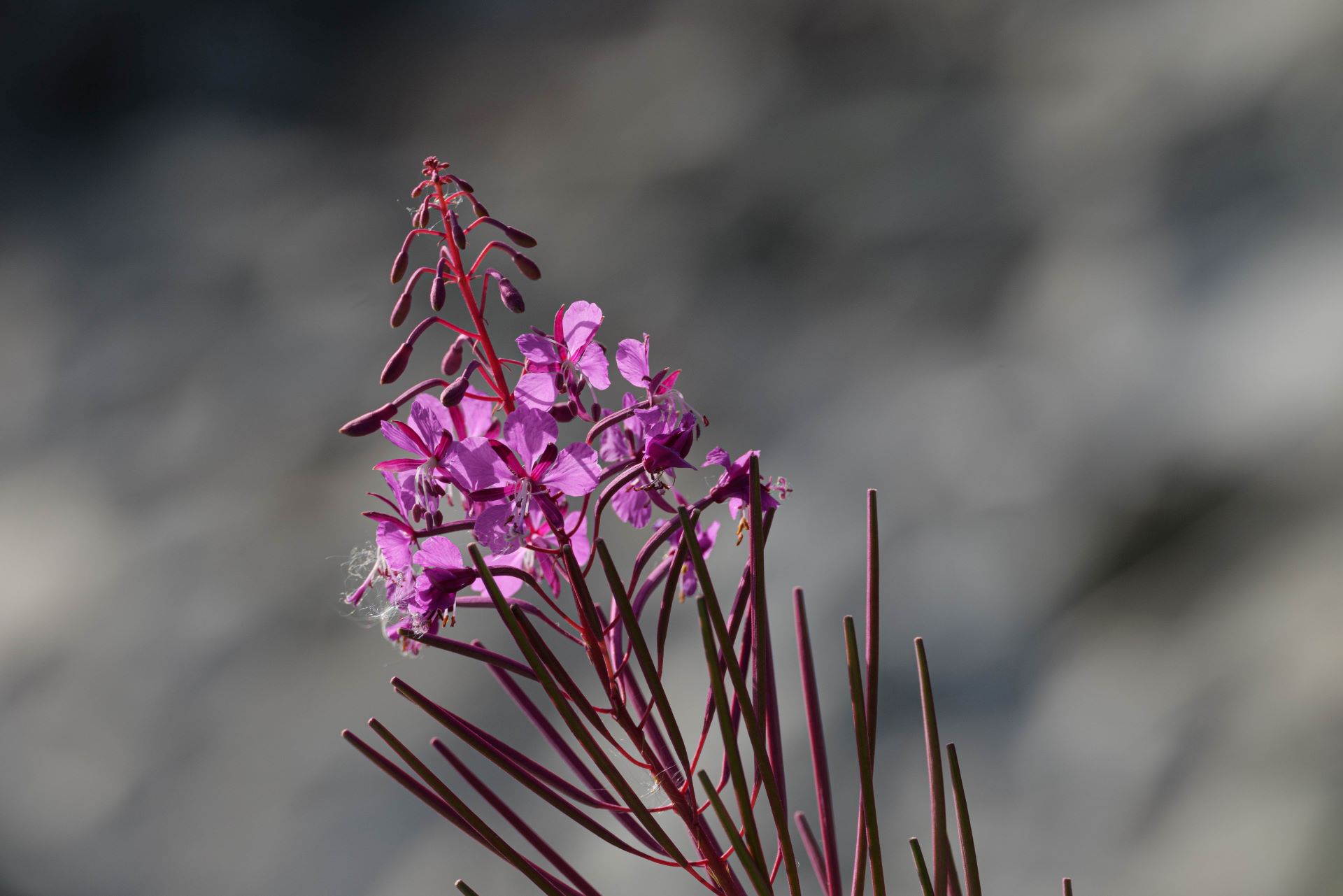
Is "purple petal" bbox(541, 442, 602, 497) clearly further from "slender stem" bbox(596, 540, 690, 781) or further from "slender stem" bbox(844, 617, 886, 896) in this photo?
"slender stem" bbox(844, 617, 886, 896)

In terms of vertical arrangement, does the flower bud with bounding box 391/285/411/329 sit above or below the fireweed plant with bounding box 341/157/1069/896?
above

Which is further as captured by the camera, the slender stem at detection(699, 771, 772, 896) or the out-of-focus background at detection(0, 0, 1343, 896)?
the out-of-focus background at detection(0, 0, 1343, 896)

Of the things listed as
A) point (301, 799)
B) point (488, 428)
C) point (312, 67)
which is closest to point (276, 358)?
point (312, 67)

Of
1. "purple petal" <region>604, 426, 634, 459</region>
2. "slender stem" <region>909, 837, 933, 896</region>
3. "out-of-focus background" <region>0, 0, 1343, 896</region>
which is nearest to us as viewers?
"slender stem" <region>909, 837, 933, 896</region>

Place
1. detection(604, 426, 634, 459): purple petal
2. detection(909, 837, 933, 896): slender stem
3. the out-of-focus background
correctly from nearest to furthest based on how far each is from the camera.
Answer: detection(909, 837, 933, 896): slender stem < detection(604, 426, 634, 459): purple petal < the out-of-focus background

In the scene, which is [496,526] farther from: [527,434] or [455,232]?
[455,232]

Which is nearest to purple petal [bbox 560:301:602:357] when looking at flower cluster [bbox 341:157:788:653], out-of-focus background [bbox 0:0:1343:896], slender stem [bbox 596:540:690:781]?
flower cluster [bbox 341:157:788:653]

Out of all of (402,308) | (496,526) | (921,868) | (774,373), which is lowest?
(921,868)

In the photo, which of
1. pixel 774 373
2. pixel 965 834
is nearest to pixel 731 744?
pixel 965 834
